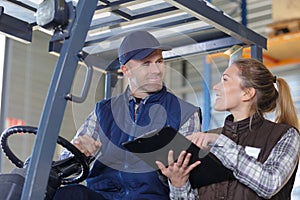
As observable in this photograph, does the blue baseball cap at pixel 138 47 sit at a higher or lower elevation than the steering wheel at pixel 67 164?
higher

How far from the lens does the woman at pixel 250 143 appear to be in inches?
109

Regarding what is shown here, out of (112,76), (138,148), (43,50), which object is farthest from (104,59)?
(43,50)

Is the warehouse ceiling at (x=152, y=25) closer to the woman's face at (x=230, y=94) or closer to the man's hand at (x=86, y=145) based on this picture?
the woman's face at (x=230, y=94)

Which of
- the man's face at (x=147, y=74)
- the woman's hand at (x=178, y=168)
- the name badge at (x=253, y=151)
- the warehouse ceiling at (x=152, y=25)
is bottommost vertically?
the woman's hand at (x=178, y=168)

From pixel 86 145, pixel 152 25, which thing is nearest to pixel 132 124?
pixel 86 145

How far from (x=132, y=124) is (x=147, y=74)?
29 cm

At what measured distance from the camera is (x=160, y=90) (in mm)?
3279

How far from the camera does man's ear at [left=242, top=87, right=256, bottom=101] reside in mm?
3066

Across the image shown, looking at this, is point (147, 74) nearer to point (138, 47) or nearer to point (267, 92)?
point (138, 47)

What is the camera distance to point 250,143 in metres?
2.96

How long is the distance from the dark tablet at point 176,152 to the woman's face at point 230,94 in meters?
0.37

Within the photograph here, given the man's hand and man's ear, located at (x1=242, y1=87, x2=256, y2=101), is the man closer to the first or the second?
the man's hand

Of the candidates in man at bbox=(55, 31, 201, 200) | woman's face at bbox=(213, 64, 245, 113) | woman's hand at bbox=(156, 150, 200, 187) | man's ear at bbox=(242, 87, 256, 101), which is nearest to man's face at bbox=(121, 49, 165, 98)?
man at bbox=(55, 31, 201, 200)

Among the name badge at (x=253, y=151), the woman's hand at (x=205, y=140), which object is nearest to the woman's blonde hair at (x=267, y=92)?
the name badge at (x=253, y=151)
